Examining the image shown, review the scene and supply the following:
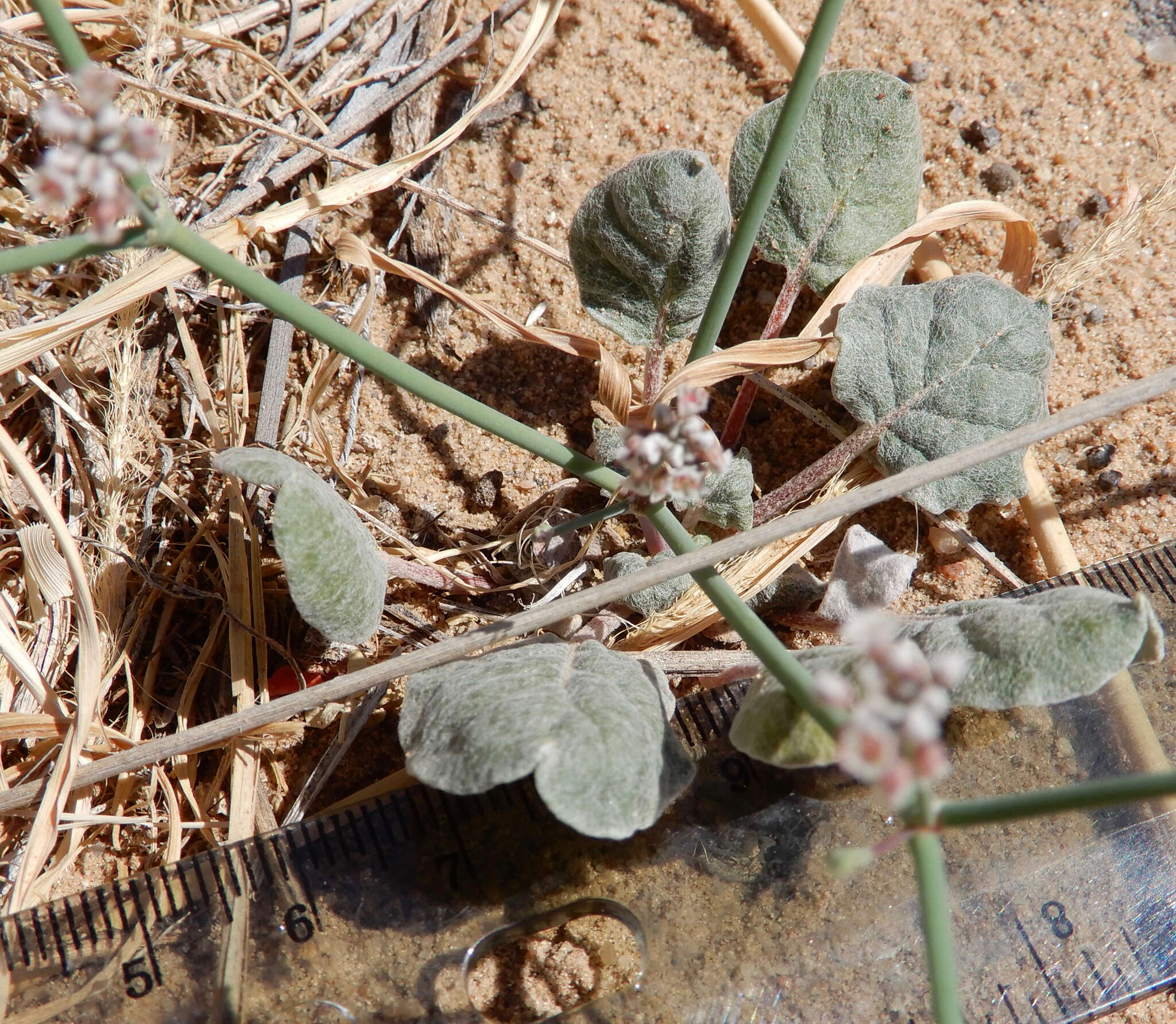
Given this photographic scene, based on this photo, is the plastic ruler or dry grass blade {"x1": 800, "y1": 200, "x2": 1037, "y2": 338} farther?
dry grass blade {"x1": 800, "y1": 200, "x2": 1037, "y2": 338}

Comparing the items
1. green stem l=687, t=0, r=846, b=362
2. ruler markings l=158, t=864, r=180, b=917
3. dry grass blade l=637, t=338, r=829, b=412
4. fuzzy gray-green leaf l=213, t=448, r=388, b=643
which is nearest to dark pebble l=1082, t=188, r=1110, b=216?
dry grass blade l=637, t=338, r=829, b=412

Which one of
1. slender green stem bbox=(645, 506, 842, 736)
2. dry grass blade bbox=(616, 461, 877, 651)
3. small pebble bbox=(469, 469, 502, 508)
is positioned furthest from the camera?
small pebble bbox=(469, 469, 502, 508)

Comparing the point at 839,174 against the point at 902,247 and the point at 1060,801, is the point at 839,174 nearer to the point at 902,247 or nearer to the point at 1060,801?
the point at 902,247

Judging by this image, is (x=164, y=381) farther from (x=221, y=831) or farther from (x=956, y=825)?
(x=956, y=825)

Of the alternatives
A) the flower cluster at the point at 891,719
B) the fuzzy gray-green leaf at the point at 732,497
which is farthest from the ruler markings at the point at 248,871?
the flower cluster at the point at 891,719

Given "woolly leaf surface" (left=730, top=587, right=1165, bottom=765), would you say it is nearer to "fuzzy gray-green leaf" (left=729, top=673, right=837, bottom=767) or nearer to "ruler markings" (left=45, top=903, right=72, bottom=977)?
"fuzzy gray-green leaf" (left=729, top=673, right=837, bottom=767)
